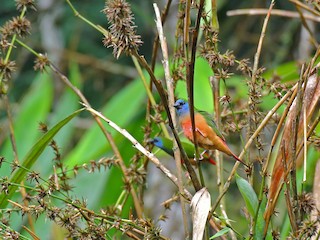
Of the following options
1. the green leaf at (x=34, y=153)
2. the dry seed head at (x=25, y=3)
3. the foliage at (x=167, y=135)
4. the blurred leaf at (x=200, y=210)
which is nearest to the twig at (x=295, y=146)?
the foliage at (x=167, y=135)

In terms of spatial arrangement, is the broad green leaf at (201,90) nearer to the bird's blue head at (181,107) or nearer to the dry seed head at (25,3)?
the bird's blue head at (181,107)

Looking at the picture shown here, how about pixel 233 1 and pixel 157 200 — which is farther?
pixel 233 1

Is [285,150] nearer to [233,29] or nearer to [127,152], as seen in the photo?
[127,152]

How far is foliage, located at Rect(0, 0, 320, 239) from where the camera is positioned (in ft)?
3.58

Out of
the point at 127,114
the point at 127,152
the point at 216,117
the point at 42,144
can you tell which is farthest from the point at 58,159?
the point at 127,114

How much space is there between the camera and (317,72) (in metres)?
1.25

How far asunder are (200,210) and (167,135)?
15.2 inches

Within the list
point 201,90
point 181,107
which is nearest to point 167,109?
point 181,107

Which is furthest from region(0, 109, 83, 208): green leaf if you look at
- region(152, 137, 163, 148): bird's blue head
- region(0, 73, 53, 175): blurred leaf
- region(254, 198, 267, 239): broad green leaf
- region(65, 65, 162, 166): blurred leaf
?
region(0, 73, 53, 175): blurred leaf

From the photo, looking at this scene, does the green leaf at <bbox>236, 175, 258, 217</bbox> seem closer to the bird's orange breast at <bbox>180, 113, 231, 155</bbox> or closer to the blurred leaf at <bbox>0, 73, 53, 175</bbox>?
the bird's orange breast at <bbox>180, 113, 231, 155</bbox>

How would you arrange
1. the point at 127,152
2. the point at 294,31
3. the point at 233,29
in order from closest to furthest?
the point at 127,152
the point at 294,31
the point at 233,29

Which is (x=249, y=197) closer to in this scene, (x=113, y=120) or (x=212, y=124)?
(x=212, y=124)

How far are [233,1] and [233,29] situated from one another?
0.19 metres

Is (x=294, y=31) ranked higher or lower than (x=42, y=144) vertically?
lower
